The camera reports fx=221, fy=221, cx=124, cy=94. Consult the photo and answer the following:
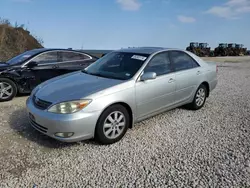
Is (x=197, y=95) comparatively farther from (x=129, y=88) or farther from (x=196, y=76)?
(x=129, y=88)

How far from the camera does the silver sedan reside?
3143mm

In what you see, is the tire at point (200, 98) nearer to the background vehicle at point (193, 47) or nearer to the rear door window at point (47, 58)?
the rear door window at point (47, 58)

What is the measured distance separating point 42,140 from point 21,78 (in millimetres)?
3013

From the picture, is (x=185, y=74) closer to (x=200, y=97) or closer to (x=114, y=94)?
(x=200, y=97)

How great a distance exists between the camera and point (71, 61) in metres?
6.86

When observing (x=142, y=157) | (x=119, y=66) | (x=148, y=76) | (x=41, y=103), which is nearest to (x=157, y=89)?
(x=148, y=76)

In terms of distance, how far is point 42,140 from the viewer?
3.60 metres

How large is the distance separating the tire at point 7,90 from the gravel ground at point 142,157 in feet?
4.68

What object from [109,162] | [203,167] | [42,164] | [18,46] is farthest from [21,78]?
[18,46]

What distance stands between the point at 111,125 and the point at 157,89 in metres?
1.15

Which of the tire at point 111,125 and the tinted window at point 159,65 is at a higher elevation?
the tinted window at point 159,65

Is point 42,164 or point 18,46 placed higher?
point 18,46

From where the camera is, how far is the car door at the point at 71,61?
6.70 metres

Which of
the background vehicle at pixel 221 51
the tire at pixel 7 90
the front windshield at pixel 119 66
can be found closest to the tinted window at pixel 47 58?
the tire at pixel 7 90
